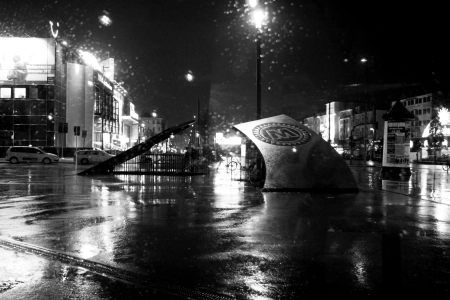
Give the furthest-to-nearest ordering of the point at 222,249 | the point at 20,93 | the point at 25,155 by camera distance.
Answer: the point at 20,93 → the point at 25,155 → the point at 222,249

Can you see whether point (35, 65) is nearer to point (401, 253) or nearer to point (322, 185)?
point (322, 185)

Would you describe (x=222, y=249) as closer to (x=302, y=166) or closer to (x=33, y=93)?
(x=302, y=166)

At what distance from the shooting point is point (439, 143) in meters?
62.6

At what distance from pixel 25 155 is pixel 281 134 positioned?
33.4 meters

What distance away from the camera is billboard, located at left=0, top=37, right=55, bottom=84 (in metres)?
55.8

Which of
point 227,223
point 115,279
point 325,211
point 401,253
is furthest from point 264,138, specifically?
point 115,279

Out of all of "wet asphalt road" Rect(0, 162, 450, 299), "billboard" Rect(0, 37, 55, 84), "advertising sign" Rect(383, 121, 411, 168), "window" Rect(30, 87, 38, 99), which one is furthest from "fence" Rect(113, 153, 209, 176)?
"billboard" Rect(0, 37, 55, 84)

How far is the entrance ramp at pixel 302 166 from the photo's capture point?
1479 centimetres

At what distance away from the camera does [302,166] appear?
14797 mm

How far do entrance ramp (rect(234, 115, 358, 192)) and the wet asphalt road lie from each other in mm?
2338

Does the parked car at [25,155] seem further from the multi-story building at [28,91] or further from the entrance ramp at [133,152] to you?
the entrance ramp at [133,152]

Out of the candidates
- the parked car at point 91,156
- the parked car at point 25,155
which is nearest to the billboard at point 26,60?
the parked car at point 25,155

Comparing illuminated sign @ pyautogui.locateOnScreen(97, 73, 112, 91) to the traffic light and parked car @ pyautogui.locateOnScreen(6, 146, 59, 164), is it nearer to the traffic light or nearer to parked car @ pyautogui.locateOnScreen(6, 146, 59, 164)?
the traffic light

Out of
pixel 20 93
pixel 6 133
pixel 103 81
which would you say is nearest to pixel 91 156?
pixel 6 133
